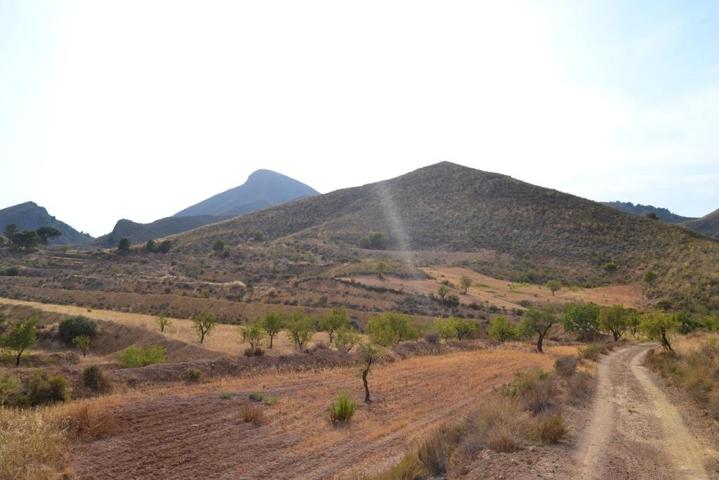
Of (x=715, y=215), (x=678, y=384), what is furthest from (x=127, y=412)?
(x=715, y=215)

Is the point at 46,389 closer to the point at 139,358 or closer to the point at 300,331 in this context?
the point at 139,358

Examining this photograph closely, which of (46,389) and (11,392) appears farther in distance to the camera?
(46,389)

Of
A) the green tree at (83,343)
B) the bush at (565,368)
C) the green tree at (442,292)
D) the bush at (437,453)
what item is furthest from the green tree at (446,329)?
the bush at (437,453)

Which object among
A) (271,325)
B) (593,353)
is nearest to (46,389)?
(271,325)

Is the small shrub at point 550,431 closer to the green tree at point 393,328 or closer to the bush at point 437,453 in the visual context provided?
the bush at point 437,453

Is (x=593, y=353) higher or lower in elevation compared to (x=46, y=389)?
lower

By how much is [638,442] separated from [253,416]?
37.4 feet

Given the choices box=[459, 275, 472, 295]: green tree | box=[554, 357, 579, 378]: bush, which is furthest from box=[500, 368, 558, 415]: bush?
box=[459, 275, 472, 295]: green tree

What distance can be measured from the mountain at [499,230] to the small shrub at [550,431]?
61.8 metres

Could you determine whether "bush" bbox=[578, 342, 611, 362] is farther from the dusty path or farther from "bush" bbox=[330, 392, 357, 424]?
"bush" bbox=[330, 392, 357, 424]

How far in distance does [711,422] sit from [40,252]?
126m

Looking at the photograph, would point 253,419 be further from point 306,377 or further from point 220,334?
point 220,334

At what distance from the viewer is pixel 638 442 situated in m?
12.8

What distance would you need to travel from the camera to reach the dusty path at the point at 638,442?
10.4 m
